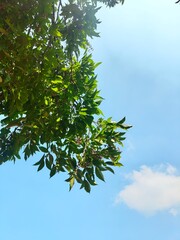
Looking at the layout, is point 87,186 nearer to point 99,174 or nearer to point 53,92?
point 99,174

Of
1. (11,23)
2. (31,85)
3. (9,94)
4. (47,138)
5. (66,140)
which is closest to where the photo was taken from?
(11,23)

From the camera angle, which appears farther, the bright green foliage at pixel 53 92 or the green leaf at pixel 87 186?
the green leaf at pixel 87 186

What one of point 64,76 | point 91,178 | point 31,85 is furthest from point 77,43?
point 91,178

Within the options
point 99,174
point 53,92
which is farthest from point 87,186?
point 53,92

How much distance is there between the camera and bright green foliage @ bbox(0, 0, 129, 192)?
6398mm

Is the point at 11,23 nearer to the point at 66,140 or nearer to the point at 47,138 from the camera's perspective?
the point at 47,138

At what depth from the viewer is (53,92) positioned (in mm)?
8344

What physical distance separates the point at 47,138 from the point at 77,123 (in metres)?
0.79

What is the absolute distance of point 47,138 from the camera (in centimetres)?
882

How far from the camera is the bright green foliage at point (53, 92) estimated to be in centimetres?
640

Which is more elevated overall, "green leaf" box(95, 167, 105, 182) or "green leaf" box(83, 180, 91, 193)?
"green leaf" box(95, 167, 105, 182)

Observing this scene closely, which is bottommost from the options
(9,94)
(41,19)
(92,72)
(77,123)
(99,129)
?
(9,94)

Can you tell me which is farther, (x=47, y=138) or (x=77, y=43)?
(x=47, y=138)

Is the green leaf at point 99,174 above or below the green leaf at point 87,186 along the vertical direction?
above
